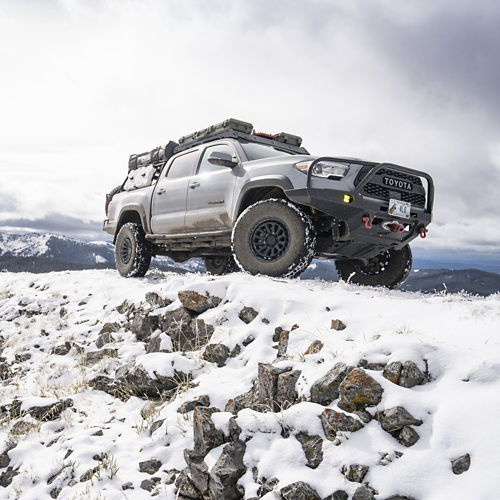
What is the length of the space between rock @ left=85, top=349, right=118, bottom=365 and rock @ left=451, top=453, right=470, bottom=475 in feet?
12.6

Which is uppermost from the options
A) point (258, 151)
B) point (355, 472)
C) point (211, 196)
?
point (258, 151)

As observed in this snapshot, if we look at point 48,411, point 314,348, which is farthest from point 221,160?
point 48,411

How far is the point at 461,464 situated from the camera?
Result: 81.7 inches

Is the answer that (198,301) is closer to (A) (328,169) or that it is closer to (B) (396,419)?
(A) (328,169)

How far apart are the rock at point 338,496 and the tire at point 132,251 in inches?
244

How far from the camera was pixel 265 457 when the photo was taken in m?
2.52

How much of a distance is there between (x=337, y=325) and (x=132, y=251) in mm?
5308

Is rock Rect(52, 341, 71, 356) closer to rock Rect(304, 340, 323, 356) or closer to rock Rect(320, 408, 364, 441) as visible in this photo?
rock Rect(304, 340, 323, 356)

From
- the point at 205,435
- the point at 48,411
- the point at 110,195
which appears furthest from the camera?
the point at 110,195

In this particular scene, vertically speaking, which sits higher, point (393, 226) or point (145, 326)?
point (393, 226)

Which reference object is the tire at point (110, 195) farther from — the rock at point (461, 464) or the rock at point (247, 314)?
the rock at point (461, 464)

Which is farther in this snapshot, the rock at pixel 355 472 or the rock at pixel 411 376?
the rock at pixel 411 376

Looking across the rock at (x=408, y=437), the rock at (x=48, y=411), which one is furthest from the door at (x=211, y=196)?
the rock at (x=408, y=437)

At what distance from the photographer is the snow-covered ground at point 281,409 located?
7.25ft
